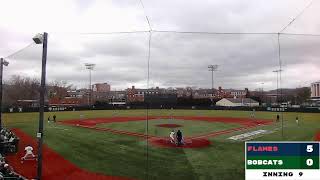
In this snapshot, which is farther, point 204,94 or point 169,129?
point 204,94

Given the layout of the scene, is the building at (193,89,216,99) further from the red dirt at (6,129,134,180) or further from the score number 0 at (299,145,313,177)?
the score number 0 at (299,145,313,177)

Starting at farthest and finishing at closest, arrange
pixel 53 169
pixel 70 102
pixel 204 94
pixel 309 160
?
pixel 204 94, pixel 70 102, pixel 53 169, pixel 309 160

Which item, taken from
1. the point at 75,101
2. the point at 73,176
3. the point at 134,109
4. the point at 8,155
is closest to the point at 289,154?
the point at 73,176

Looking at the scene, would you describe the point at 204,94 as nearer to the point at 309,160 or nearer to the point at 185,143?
the point at 185,143

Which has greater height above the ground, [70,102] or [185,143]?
[70,102]

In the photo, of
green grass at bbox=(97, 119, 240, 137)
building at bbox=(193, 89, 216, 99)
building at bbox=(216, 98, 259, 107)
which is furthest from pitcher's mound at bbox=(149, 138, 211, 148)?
building at bbox=(216, 98, 259, 107)

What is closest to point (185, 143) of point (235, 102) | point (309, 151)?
point (309, 151)

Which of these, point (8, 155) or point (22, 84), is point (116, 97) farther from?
point (8, 155)

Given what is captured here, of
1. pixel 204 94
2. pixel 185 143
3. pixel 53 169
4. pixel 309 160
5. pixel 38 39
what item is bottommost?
pixel 53 169

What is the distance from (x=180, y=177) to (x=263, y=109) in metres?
43.6
